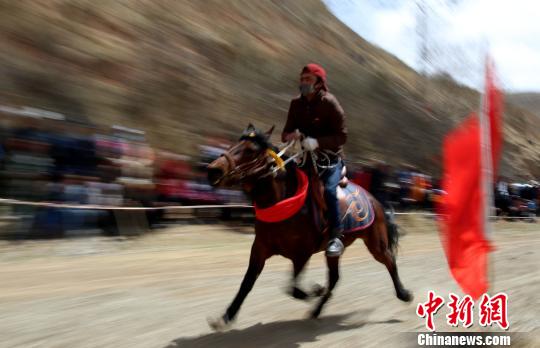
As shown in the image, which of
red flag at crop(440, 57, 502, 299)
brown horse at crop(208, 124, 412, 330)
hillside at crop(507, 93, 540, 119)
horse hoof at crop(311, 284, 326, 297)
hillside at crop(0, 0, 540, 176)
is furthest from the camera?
hillside at crop(507, 93, 540, 119)

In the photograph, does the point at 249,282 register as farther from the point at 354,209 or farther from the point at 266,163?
the point at 354,209

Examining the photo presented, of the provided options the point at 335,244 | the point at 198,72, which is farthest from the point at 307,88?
the point at 198,72

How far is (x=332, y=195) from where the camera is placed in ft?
21.4

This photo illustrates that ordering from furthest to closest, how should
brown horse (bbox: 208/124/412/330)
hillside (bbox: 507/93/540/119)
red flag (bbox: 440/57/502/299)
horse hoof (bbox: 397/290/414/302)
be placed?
1. hillside (bbox: 507/93/540/119)
2. horse hoof (bbox: 397/290/414/302)
3. brown horse (bbox: 208/124/412/330)
4. red flag (bbox: 440/57/502/299)

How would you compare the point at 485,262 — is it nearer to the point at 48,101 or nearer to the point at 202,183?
the point at 202,183

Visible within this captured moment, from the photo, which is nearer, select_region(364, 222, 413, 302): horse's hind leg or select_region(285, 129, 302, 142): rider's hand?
select_region(285, 129, 302, 142): rider's hand

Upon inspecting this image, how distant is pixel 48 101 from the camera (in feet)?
50.2

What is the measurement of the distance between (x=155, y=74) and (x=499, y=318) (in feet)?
52.3

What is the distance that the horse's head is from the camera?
5531mm

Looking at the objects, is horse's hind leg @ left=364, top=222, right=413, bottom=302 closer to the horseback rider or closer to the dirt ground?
the dirt ground

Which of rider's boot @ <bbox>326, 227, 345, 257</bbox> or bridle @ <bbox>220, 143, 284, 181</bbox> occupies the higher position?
bridle @ <bbox>220, 143, 284, 181</bbox>

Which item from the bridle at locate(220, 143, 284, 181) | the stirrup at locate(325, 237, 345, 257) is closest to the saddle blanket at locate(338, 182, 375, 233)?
the stirrup at locate(325, 237, 345, 257)

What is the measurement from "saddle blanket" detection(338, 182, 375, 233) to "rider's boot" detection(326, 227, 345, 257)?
23 cm
